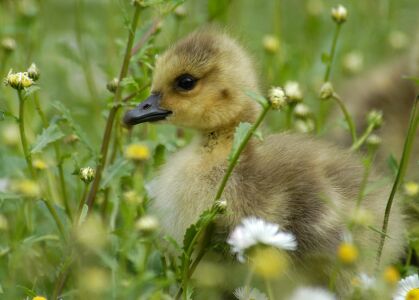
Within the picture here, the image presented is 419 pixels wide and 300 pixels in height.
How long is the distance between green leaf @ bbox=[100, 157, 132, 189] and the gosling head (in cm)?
14

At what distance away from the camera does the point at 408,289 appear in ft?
7.16

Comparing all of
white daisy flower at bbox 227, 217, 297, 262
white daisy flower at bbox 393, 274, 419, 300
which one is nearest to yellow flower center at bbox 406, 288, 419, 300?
white daisy flower at bbox 393, 274, 419, 300

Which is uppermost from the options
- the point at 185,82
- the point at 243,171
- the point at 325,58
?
the point at 325,58

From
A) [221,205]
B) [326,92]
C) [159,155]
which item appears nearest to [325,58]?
[326,92]

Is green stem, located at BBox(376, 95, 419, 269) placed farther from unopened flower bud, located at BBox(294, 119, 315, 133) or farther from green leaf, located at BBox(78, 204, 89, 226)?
unopened flower bud, located at BBox(294, 119, 315, 133)

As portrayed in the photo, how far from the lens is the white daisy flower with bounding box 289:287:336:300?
2.12 metres

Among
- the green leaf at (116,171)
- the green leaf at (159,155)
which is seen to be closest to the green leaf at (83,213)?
the green leaf at (116,171)

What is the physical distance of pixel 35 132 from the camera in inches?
119

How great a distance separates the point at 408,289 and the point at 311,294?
0.74 ft

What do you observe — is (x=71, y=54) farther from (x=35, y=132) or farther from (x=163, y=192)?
(x=163, y=192)

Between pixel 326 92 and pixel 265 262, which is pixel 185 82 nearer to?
pixel 326 92

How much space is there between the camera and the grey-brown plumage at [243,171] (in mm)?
2289

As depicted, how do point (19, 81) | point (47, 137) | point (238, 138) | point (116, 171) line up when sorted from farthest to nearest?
point (116, 171)
point (47, 137)
point (19, 81)
point (238, 138)

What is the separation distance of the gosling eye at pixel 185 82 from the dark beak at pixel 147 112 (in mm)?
60
